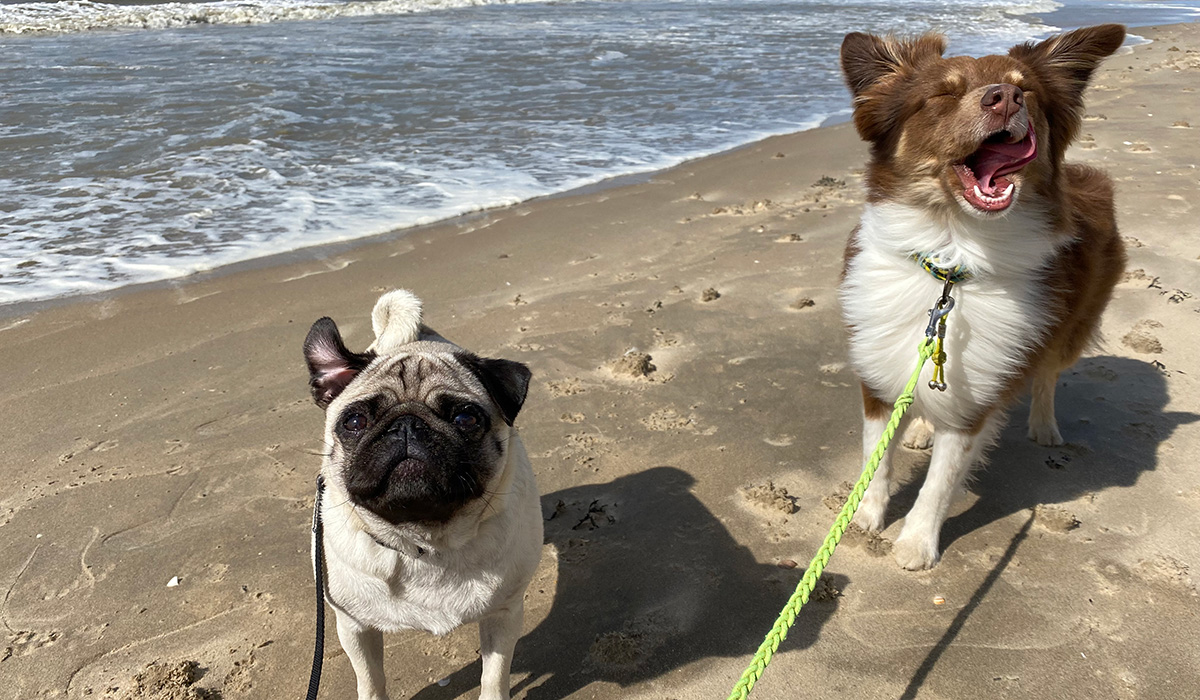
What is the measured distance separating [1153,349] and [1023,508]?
218 centimetres

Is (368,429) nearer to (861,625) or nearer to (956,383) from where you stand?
(861,625)

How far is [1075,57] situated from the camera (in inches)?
134

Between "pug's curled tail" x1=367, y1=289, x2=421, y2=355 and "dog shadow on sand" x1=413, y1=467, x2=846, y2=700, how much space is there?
1.29 metres

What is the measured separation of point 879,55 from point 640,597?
2.64m

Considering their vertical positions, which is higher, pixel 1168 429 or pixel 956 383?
pixel 956 383

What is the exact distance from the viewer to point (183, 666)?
311 centimetres

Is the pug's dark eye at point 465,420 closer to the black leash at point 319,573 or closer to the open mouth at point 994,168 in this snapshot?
the black leash at point 319,573

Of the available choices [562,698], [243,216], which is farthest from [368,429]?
[243,216]

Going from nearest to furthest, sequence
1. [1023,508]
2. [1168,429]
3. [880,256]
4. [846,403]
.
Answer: [880,256], [1023,508], [1168,429], [846,403]

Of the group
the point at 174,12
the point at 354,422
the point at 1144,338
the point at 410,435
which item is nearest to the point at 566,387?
the point at 354,422

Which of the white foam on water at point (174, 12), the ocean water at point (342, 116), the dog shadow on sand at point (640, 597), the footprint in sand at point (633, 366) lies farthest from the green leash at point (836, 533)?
the white foam on water at point (174, 12)

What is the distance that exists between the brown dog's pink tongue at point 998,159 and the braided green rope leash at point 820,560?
0.47 meters

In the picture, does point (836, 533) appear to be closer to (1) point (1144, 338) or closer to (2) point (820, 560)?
(2) point (820, 560)

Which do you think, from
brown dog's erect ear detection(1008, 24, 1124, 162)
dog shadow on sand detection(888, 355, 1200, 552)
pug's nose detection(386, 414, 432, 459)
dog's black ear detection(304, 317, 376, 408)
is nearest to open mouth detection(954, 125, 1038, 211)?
brown dog's erect ear detection(1008, 24, 1124, 162)
